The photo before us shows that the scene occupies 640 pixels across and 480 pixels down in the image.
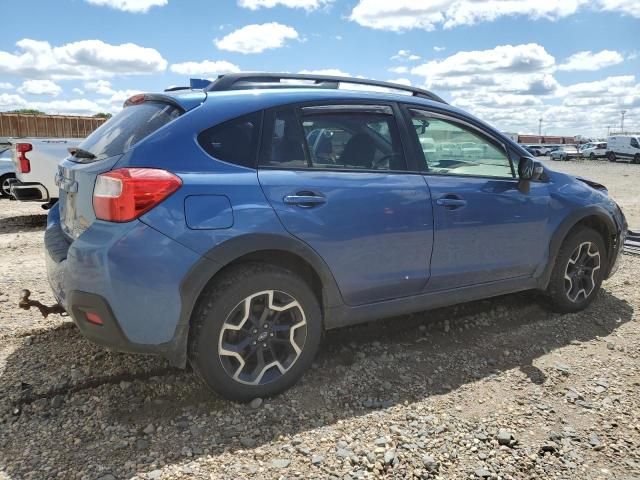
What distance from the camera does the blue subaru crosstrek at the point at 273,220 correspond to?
2.69 m

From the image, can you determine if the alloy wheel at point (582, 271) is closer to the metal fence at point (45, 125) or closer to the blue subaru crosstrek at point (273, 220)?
the blue subaru crosstrek at point (273, 220)

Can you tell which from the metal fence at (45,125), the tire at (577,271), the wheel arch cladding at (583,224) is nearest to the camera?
the wheel arch cladding at (583,224)

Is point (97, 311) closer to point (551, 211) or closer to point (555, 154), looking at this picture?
point (551, 211)

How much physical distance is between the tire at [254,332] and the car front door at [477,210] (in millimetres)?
1011

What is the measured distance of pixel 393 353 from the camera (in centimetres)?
376

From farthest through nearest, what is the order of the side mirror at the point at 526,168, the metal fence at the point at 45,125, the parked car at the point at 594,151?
1. the parked car at the point at 594,151
2. the metal fence at the point at 45,125
3. the side mirror at the point at 526,168

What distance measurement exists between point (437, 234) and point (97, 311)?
2.09 m

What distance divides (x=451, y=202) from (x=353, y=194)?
0.79 metres

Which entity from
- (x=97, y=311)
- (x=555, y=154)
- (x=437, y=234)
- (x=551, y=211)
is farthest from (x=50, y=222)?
(x=555, y=154)

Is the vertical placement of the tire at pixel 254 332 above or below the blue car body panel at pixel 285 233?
below

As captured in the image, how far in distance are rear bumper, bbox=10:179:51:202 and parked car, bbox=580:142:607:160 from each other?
4390 cm

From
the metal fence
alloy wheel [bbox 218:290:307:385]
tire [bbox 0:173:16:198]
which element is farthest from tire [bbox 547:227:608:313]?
the metal fence

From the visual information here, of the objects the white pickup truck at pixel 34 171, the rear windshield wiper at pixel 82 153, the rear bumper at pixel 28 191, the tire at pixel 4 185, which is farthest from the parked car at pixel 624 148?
the rear windshield wiper at pixel 82 153

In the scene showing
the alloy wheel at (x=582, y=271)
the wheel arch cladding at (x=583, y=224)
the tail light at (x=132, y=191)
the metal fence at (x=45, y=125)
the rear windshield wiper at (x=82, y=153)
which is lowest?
the alloy wheel at (x=582, y=271)
